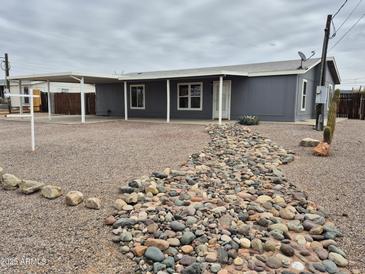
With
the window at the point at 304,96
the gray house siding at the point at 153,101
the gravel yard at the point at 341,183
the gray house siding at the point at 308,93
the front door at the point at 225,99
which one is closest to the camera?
the gravel yard at the point at 341,183

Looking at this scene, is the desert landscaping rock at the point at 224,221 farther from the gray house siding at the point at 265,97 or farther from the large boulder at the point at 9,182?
the gray house siding at the point at 265,97

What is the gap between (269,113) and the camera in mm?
13188

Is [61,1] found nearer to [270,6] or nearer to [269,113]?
[270,6]

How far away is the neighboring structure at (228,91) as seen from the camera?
12594mm

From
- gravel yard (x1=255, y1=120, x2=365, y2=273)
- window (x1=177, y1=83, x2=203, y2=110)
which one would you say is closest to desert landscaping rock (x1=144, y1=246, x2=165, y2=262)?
gravel yard (x1=255, y1=120, x2=365, y2=273)

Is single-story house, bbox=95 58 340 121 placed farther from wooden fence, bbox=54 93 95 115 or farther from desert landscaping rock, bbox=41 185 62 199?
desert landscaping rock, bbox=41 185 62 199

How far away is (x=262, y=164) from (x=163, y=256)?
12.1 ft

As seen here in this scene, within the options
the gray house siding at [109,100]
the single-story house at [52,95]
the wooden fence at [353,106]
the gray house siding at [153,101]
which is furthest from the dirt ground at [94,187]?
the single-story house at [52,95]

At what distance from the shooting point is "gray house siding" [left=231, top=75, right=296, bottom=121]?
1253 centimetres

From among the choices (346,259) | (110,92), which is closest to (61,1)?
(110,92)

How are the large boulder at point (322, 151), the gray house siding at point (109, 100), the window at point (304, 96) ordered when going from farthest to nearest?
1. the gray house siding at point (109, 100)
2. the window at point (304, 96)
3. the large boulder at point (322, 151)

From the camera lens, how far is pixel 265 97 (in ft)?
42.9

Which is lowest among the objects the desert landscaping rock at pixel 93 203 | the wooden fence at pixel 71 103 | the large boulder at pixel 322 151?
the desert landscaping rock at pixel 93 203

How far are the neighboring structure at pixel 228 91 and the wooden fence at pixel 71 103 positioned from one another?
4303 millimetres
